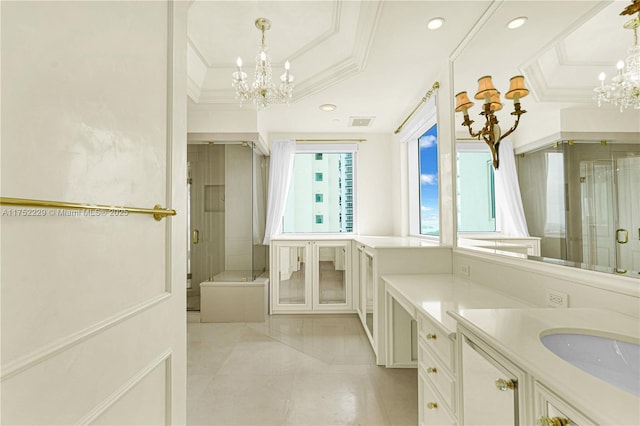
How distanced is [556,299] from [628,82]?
89 cm

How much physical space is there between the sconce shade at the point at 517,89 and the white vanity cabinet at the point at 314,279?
257 centimetres

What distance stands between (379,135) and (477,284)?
9.73 ft

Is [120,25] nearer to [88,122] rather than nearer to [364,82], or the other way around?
[88,122]

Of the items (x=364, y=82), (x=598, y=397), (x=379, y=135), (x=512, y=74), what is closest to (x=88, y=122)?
(x=598, y=397)

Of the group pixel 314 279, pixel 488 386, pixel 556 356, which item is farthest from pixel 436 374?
pixel 314 279

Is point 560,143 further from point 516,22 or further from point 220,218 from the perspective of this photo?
point 220,218

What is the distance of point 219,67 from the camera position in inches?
121

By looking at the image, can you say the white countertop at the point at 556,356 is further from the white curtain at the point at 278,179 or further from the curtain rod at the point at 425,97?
the white curtain at the point at 278,179

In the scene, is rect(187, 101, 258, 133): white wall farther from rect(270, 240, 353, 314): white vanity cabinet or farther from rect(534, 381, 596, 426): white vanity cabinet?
rect(534, 381, 596, 426): white vanity cabinet

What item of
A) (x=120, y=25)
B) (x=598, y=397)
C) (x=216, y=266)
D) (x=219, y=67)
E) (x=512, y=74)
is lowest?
(x=216, y=266)

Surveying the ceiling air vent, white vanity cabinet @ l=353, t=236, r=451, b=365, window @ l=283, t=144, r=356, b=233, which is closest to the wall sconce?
white vanity cabinet @ l=353, t=236, r=451, b=365

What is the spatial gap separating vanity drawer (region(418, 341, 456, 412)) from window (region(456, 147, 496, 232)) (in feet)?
3.14

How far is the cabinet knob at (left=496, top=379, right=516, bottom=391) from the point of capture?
29.0 inches

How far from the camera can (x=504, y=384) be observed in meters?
0.76
